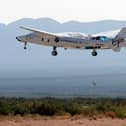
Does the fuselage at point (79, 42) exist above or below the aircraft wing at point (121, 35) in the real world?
below

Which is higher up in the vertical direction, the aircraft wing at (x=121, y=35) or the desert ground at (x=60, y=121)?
the aircraft wing at (x=121, y=35)

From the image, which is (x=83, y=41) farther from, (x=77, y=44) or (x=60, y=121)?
(x=60, y=121)

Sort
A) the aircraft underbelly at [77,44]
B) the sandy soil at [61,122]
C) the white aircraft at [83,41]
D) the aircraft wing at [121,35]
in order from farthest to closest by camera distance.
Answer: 1. the aircraft wing at [121,35]
2. the white aircraft at [83,41]
3. the aircraft underbelly at [77,44]
4. the sandy soil at [61,122]

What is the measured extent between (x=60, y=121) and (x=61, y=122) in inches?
21.1

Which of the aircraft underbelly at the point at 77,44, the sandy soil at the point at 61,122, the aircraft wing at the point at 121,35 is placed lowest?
the sandy soil at the point at 61,122

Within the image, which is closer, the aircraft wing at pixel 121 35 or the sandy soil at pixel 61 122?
the sandy soil at pixel 61 122

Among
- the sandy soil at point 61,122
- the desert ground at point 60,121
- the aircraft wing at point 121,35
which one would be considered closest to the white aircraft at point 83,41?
the aircraft wing at point 121,35

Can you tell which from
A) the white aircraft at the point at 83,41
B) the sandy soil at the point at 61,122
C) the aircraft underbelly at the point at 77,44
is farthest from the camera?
the white aircraft at the point at 83,41

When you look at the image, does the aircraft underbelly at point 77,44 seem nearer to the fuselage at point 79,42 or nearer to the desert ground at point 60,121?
the fuselage at point 79,42

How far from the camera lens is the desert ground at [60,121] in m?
37.6

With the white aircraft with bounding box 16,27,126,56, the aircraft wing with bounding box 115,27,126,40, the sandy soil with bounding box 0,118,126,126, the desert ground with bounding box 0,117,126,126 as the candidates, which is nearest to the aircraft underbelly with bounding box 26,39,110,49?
the white aircraft with bounding box 16,27,126,56

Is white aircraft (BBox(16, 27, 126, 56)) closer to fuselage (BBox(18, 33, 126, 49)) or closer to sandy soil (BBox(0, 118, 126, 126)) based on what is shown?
fuselage (BBox(18, 33, 126, 49))

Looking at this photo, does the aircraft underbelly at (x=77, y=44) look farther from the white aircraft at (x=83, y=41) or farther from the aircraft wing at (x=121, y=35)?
the aircraft wing at (x=121, y=35)

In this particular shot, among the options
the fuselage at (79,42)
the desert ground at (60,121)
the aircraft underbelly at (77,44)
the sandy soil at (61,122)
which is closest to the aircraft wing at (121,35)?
the fuselage at (79,42)
